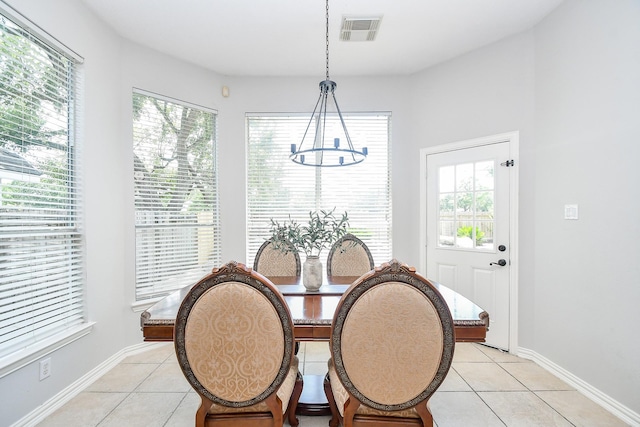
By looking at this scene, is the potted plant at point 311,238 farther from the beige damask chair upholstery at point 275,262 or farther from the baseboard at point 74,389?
the baseboard at point 74,389

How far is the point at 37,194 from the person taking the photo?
2.06 metres

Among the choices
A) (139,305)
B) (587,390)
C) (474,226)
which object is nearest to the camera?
(587,390)

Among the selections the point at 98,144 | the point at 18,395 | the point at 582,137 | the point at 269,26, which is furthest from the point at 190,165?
the point at 582,137

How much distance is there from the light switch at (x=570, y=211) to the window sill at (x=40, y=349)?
3918mm

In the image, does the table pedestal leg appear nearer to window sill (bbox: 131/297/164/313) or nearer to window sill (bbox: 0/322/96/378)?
window sill (bbox: 0/322/96/378)

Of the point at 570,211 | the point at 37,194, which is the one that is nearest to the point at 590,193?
the point at 570,211

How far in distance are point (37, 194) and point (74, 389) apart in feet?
4.77

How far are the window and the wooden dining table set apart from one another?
4.10 ft

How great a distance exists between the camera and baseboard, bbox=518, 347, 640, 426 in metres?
1.93

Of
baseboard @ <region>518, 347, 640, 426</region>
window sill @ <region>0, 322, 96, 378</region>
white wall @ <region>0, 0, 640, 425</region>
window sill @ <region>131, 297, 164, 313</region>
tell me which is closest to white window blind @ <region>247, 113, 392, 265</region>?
white wall @ <region>0, 0, 640, 425</region>

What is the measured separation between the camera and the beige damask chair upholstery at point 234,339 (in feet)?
4.10

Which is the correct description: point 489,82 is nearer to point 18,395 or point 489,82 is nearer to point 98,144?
point 98,144

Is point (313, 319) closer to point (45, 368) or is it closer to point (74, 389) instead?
point (45, 368)

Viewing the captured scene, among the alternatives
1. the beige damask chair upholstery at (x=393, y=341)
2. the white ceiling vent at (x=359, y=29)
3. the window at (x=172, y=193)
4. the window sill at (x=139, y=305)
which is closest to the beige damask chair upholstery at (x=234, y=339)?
the beige damask chair upholstery at (x=393, y=341)
